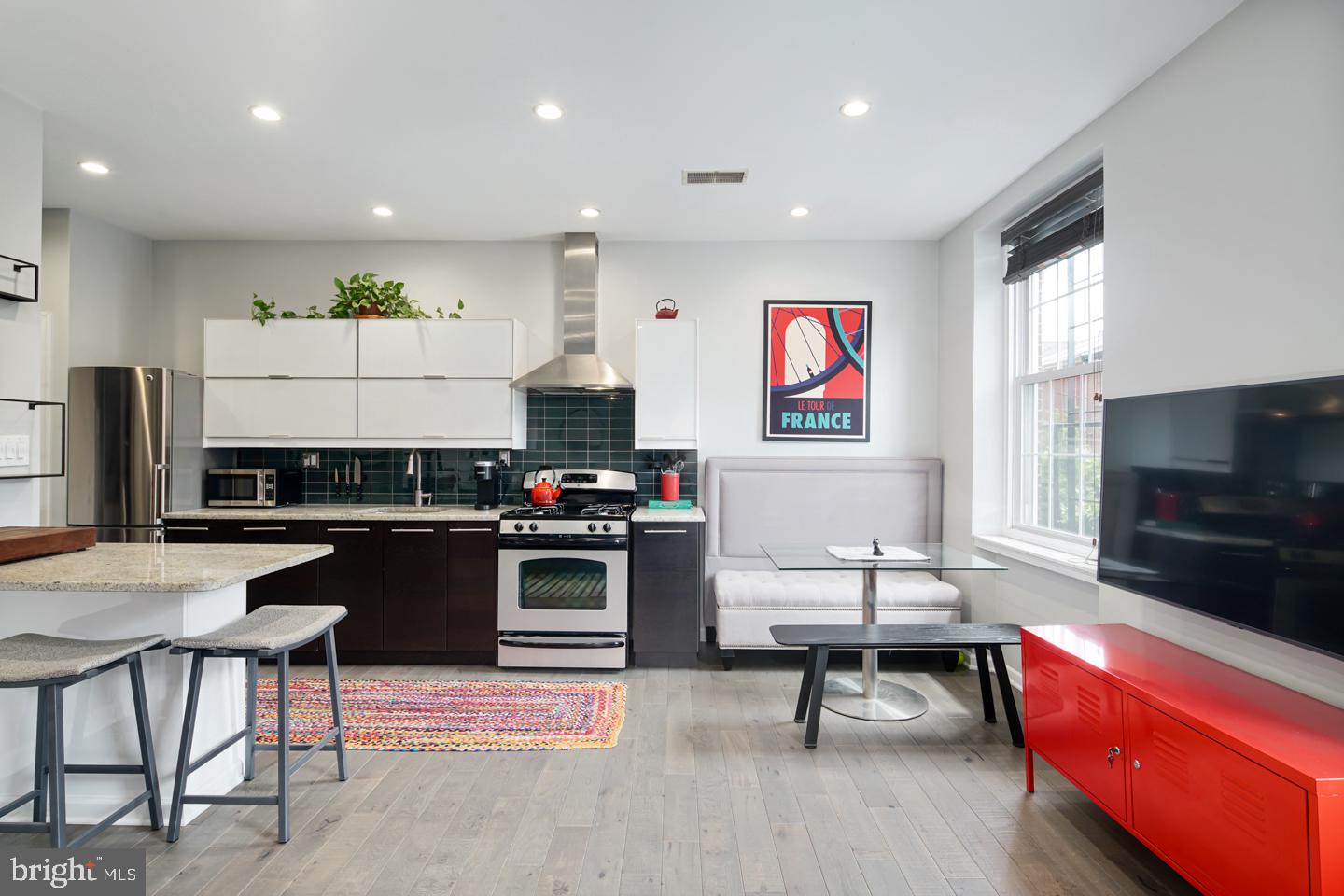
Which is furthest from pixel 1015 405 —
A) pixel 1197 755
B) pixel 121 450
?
pixel 121 450

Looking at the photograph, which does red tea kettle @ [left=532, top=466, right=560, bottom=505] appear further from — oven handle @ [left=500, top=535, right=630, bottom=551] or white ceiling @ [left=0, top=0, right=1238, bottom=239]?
white ceiling @ [left=0, top=0, right=1238, bottom=239]

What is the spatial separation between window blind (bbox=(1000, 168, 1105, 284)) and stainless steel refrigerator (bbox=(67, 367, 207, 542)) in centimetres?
485

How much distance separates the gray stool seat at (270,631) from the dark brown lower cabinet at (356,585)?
4.51 ft

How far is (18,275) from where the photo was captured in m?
2.63

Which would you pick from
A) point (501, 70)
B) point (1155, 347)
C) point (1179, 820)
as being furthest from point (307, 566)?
point (1155, 347)

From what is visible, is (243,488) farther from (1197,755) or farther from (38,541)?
(1197,755)

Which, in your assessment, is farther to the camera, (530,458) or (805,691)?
(530,458)

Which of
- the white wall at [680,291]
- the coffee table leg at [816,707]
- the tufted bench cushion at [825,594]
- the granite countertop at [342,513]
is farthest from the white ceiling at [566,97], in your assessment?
the coffee table leg at [816,707]

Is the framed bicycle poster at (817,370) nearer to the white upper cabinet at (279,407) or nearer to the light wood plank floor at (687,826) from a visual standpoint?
the light wood plank floor at (687,826)

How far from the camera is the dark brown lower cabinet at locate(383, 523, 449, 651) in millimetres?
3896

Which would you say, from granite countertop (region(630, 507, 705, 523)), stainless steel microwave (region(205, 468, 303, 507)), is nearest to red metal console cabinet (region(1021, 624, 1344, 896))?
granite countertop (region(630, 507, 705, 523))

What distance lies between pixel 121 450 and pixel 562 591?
260 centimetres

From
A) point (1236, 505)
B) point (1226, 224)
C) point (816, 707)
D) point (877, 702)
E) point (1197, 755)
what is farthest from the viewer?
point (877, 702)

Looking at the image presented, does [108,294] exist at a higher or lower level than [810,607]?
higher
